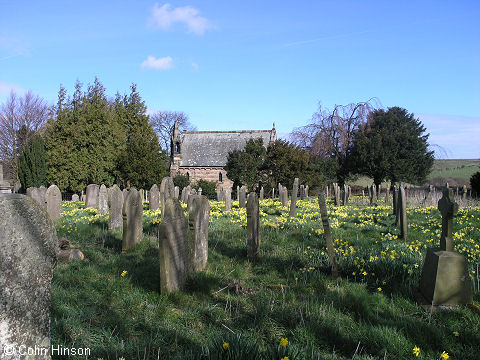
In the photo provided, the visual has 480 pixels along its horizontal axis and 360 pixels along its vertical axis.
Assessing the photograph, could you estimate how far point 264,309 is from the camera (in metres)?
4.10

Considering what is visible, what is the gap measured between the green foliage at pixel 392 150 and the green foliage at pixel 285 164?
10.1m

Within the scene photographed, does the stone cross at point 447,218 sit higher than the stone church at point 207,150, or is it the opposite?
the stone church at point 207,150

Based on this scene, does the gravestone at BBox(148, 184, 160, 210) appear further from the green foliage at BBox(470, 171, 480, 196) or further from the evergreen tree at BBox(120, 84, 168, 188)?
the green foliage at BBox(470, 171, 480, 196)

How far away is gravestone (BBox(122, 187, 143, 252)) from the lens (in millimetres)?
7547

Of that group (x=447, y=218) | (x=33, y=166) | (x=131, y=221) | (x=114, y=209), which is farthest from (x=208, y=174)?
(x=447, y=218)

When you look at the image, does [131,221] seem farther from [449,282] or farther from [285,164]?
[285,164]

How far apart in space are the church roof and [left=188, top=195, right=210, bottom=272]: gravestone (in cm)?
4169

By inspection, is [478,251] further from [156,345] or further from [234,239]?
[156,345]

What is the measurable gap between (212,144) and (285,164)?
22.4 m

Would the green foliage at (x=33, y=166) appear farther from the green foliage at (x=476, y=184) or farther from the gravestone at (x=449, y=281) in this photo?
the green foliage at (x=476, y=184)

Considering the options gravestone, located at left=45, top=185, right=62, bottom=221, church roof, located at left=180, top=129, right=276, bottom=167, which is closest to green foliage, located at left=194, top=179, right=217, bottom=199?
church roof, located at left=180, top=129, right=276, bottom=167

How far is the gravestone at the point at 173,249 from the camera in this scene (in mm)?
4785

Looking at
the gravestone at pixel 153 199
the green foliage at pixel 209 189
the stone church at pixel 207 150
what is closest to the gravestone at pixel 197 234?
the gravestone at pixel 153 199

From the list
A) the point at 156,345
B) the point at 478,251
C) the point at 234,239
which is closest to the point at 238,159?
the point at 234,239
